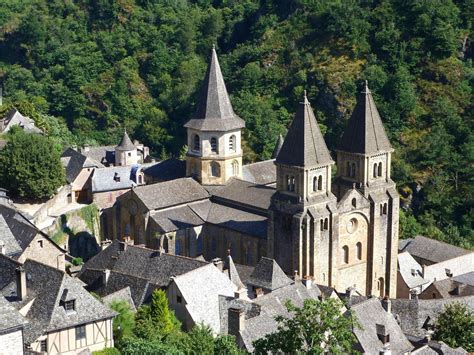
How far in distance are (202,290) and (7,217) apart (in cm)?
1570

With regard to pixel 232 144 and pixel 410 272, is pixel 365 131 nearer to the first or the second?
pixel 232 144

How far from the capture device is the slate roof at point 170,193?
64.6 meters

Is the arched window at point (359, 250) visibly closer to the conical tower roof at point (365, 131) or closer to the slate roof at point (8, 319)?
the conical tower roof at point (365, 131)

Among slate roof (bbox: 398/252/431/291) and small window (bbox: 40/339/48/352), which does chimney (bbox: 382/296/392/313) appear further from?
small window (bbox: 40/339/48/352)

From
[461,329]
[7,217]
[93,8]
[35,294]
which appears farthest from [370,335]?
[93,8]

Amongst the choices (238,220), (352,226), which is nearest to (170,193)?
(238,220)

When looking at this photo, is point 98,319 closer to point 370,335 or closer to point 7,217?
point 370,335

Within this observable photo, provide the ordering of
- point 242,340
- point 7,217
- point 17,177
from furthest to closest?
point 17,177 → point 7,217 → point 242,340

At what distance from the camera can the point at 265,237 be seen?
60.5m

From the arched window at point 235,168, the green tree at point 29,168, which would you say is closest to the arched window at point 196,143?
the arched window at point 235,168

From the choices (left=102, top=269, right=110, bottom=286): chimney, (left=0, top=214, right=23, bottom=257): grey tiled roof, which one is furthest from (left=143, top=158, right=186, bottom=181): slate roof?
(left=102, top=269, right=110, bottom=286): chimney

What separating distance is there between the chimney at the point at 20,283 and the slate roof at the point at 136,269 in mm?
8028

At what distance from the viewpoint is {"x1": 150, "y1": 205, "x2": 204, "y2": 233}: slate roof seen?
63281 millimetres

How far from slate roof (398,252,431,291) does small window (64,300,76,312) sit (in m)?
28.6
